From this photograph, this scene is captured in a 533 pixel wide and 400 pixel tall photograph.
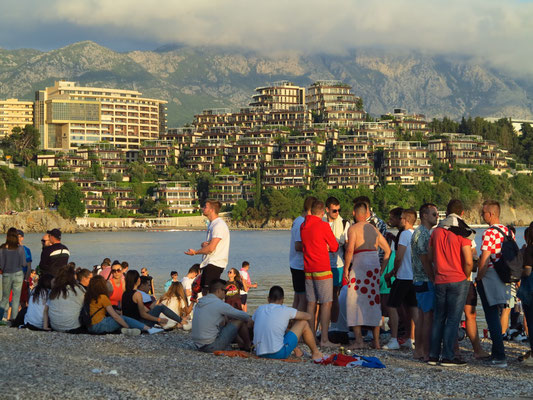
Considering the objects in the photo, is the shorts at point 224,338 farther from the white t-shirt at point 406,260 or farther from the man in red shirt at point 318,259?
the white t-shirt at point 406,260

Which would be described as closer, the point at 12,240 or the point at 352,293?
the point at 352,293

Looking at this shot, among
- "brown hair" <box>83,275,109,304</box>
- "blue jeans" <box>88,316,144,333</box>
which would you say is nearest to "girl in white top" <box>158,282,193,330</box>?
"blue jeans" <box>88,316,144,333</box>

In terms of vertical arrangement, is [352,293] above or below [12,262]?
below

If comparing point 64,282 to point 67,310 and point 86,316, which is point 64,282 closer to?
point 67,310

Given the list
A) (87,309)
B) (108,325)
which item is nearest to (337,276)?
(108,325)

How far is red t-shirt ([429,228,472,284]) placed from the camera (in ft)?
33.6

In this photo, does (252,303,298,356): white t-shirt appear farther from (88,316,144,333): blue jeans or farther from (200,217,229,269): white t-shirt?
(88,316,144,333): blue jeans

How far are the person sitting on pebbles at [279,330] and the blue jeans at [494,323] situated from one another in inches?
82.9

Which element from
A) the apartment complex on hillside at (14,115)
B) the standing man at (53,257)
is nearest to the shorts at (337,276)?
the standing man at (53,257)

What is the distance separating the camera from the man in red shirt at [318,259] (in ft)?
36.8

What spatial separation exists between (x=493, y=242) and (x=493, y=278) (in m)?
0.46

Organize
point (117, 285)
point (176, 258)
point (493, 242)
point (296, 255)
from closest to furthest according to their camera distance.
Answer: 1. point (493, 242)
2. point (296, 255)
3. point (117, 285)
4. point (176, 258)

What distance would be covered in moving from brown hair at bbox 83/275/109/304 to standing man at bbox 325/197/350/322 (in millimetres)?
3283

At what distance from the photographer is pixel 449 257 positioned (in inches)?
404
